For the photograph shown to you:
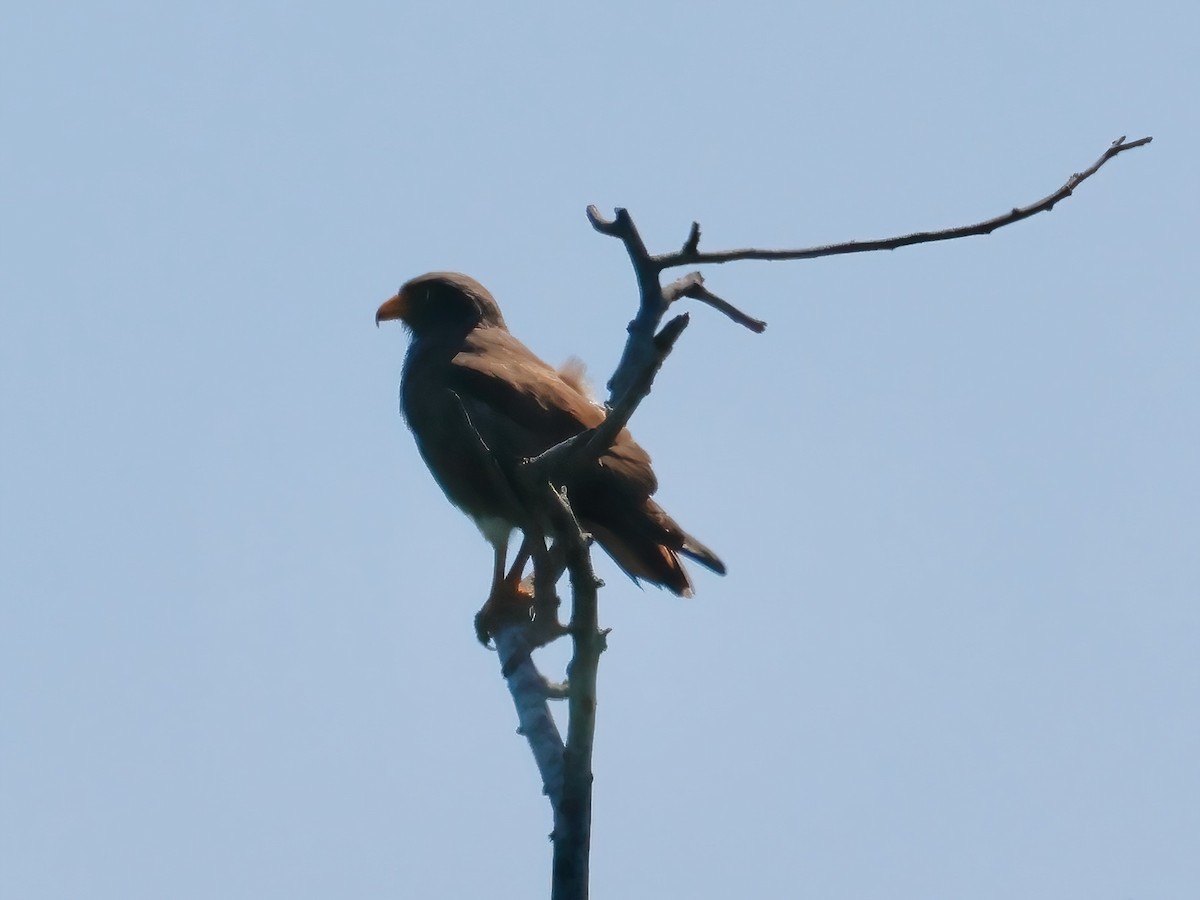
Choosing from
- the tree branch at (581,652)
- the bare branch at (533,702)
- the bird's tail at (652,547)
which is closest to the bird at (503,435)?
the bird's tail at (652,547)

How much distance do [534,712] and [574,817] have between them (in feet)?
3.10

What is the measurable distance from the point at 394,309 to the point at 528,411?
5.50 feet

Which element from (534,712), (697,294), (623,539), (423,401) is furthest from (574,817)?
(423,401)

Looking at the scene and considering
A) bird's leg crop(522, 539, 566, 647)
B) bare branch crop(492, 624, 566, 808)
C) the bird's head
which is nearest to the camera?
bare branch crop(492, 624, 566, 808)

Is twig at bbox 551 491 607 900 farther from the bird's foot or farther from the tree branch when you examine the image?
the bird's foot

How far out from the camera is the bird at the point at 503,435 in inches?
261

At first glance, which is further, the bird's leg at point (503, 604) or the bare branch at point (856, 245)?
the bird's leg at point (503, 604)

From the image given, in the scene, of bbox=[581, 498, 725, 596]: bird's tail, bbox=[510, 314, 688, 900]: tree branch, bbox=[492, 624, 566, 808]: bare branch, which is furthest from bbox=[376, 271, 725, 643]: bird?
bbox=[510, 314, 688, 900]: tree branch

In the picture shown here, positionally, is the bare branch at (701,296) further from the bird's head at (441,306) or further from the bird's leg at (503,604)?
the bird's head at (441,306)

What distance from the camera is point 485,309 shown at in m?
8.30

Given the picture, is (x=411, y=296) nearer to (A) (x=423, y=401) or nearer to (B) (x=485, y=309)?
(B) (x=485, y=309)

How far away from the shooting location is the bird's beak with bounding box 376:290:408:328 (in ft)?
27.7

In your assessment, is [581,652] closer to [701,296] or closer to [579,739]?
[579,739]

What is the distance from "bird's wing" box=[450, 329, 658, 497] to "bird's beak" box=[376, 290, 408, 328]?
0.82 metres
